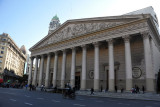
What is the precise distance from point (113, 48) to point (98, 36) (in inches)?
152

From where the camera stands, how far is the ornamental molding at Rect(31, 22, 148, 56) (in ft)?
73.0

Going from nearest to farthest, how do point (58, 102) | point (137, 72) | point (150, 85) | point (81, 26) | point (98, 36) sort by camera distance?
point (58, 102) → point (150, 85) → point (137, 72) → point (98, 36) → point (81, 26)

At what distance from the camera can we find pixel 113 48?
27.3 m

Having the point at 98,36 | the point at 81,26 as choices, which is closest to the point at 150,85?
the point at 98,36

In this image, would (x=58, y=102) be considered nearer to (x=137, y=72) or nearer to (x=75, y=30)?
(x=137, y=72)

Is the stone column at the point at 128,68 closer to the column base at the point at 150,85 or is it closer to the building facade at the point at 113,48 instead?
the building facade at the point at 113,48

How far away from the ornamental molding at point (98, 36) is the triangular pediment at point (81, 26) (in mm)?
952

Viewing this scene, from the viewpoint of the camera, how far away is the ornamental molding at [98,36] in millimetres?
22241

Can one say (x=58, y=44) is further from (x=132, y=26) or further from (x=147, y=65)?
(x=147, y=65)

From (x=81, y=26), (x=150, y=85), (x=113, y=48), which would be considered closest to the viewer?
(x=150, y=85)

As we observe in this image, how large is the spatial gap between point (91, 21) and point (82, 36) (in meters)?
3.66

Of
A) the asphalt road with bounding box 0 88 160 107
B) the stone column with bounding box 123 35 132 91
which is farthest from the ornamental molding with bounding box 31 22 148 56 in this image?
the asphalt road with bounding box 0 88 160 107

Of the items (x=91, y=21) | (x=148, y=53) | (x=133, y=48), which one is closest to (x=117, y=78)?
(x=133, y=48)

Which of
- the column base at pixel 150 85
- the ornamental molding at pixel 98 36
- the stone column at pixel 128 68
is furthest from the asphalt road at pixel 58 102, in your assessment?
the ornamental molding at pixel 98 36
